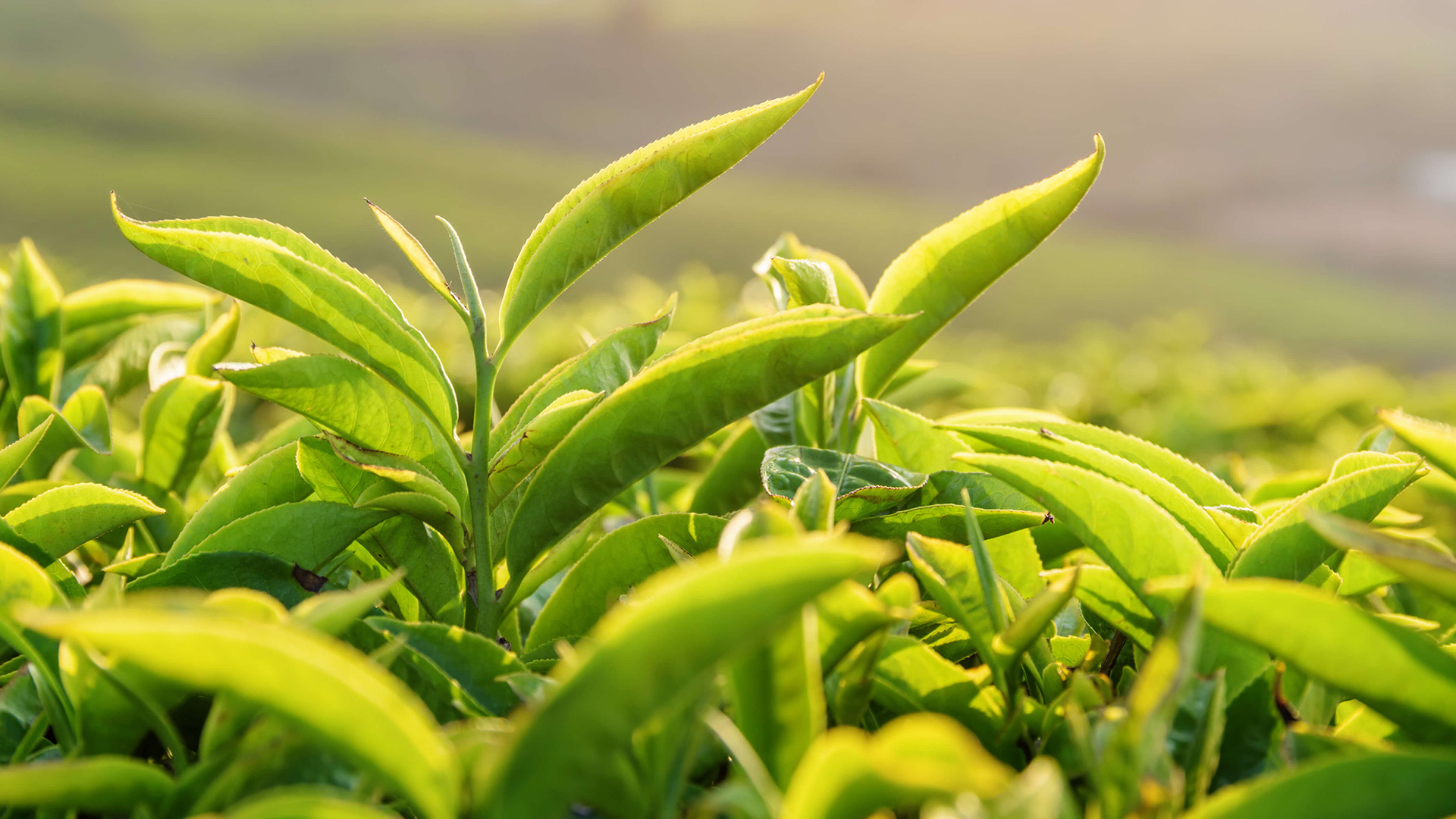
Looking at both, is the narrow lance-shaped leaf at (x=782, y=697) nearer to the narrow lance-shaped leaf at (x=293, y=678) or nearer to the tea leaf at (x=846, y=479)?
the narrow lance-shaped leaf at (x=293, y=678)

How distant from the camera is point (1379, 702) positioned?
0.65 metres

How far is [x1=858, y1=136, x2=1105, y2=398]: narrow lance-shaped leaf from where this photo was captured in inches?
35.5

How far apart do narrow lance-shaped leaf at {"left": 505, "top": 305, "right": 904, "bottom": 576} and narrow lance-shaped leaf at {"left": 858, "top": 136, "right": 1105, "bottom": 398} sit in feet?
0.79

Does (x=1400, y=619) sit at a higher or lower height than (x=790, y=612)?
lower

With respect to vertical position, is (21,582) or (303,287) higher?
(303,287)

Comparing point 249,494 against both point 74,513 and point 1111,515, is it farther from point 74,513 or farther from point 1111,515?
point 1111,515

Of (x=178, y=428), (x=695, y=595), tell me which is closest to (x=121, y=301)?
(x=178, y=428)

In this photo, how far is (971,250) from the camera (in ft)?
3.17

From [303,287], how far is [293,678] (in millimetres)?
449

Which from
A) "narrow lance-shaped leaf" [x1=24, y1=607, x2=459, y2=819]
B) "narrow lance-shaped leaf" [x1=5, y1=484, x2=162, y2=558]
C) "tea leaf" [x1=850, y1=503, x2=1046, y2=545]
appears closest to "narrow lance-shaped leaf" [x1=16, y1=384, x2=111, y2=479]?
"narrow lance-shaped leaf" [x1=5, y1=484, x2=162, y2=558]

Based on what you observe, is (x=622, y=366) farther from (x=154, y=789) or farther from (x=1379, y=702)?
(x=1379, y=702)

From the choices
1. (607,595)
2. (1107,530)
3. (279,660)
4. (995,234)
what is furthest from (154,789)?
(995,234)

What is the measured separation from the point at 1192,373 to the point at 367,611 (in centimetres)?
337

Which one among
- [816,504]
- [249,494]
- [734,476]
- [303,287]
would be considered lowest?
[734,476]
